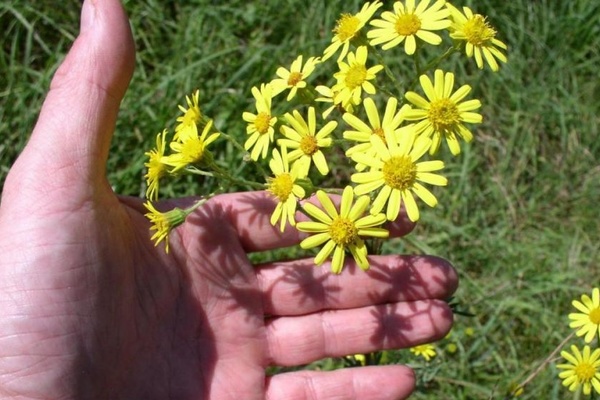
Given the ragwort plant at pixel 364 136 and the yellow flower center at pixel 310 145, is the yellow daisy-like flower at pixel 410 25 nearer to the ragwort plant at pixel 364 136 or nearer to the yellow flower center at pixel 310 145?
the ragwort plant at pixel 364 136

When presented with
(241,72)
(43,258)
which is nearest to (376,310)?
(43,258)

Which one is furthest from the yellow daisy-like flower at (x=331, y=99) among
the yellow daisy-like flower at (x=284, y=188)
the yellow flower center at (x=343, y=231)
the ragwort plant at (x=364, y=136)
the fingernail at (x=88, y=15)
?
the fingernail at (x=88, y=15)

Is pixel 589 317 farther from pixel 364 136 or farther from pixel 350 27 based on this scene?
pixel 350 27

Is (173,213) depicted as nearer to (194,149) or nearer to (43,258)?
(194,149)

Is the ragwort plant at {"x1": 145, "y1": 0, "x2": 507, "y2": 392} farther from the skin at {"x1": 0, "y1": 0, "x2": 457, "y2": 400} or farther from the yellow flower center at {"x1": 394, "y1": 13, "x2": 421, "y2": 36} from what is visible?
the skin at {"x1": 0, "y1": 0, "x2": 457, "y2": 400}

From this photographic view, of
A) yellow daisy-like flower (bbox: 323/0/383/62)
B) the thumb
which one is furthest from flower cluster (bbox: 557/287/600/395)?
the thumb

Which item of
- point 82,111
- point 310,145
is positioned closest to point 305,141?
point 310,145
